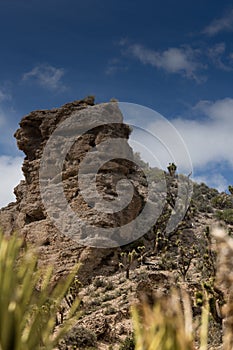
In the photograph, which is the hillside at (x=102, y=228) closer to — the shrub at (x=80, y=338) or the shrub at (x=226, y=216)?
the shrub at (x=226, y=216)

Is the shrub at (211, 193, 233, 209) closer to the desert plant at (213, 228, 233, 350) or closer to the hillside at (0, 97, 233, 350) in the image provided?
the hillside at (0, 97, 233, 350)

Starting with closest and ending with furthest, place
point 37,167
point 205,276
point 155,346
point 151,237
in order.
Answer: point 155,346 < point 205,276 < point 151,237 < point 37,167

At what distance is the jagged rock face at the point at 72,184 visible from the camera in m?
21.7

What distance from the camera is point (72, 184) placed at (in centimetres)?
2380

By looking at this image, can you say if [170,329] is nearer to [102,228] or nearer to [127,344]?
[127,344]

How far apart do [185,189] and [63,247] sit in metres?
13.6

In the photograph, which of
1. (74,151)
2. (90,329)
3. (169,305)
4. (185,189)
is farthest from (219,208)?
(169,305)

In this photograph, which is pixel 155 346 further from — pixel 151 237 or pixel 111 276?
pixel 151 237

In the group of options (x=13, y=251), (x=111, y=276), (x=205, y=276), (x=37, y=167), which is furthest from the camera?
(x=37, y=167)

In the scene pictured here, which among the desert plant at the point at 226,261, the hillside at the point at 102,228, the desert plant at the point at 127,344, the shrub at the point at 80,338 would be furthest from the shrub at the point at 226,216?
the desert plant at the point at 226,261

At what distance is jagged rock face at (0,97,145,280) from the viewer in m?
21.7

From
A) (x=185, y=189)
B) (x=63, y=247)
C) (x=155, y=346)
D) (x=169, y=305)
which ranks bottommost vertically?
(x=155, y=346)

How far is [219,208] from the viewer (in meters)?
35.3

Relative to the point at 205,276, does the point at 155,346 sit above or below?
below
